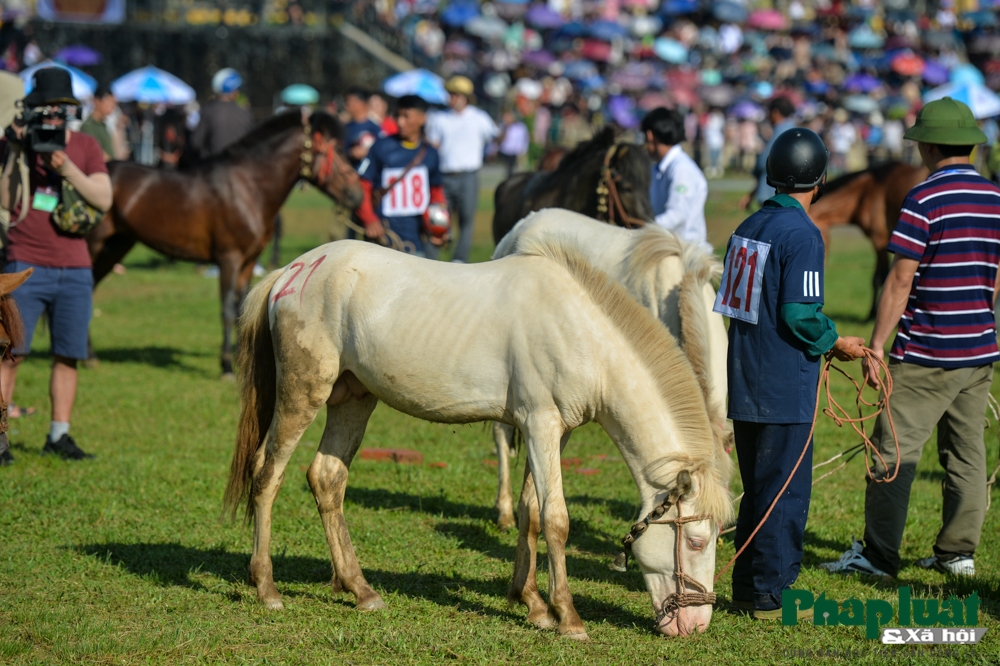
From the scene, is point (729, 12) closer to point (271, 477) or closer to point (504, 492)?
point (504, 492)

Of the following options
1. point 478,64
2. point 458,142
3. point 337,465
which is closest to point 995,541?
point 337,465

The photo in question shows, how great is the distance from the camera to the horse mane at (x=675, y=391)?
173 inches

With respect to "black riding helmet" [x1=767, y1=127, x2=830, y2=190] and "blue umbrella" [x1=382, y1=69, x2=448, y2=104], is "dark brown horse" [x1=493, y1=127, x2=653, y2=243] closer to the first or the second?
"black riding helmet" [x1=767, y1=127, x2=830, y2=190]

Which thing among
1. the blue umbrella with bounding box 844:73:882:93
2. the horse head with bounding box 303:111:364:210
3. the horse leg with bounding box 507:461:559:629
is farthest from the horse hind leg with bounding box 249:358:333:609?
the blue umbrella with bounding box 844:73:882:93

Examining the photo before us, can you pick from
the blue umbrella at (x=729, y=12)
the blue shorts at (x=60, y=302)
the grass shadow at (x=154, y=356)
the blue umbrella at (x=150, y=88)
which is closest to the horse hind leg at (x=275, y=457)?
the blue shorts at (x=60, y=302)

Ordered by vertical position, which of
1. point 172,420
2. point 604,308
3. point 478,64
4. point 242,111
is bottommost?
point 172,420

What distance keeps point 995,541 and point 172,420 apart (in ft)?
20.1

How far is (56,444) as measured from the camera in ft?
24.3

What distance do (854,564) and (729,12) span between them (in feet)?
127

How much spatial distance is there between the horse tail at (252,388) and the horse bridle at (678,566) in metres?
1.92

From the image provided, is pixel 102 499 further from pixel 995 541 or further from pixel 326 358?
pixel 995 541

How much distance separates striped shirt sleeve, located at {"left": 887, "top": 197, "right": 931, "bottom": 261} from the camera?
17.0 feet

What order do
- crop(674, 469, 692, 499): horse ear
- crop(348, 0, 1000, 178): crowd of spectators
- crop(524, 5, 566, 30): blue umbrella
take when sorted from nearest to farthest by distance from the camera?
crop(674, 469, 692, 499): horse ear < crop(348, 0, 1000, 178): crowd of spectators < crop(524, 5, 566, 30): blue umbrella

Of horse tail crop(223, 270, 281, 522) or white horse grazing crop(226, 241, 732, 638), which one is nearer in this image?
white horse grazing crop(226, 241, 732, 638)
